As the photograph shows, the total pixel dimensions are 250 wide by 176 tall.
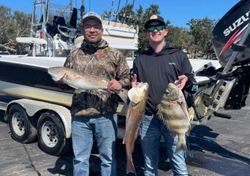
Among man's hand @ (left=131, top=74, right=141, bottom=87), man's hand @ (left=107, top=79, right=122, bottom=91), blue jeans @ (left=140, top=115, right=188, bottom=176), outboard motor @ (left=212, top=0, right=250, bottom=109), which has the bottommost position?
blue jeans @ (left=140, top=115, right=188, bottom=176)

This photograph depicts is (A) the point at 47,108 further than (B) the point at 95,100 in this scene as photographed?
Yes

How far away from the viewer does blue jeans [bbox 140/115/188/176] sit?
3.96m

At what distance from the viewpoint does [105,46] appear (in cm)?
414

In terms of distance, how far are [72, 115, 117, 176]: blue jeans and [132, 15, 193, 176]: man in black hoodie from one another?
34 centimetres

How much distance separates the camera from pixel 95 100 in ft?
13.5

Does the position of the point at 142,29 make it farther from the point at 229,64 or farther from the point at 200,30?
the point at 200,30

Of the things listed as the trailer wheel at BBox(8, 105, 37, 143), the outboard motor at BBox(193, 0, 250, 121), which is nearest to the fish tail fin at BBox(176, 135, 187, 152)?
the outboard motor at BBox(193, 0, 250, 121)

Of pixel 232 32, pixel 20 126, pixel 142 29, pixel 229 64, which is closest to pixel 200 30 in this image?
pixel 142 29

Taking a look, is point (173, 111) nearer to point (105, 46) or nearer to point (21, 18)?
point (105, 46)

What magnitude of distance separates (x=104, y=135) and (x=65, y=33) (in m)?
4.68

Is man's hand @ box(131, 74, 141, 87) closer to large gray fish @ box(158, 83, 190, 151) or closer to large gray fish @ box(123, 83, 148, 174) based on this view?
large gray fish @ box(123, 83, 148, 174)

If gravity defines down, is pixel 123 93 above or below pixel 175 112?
above

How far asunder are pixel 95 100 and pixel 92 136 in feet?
1.23

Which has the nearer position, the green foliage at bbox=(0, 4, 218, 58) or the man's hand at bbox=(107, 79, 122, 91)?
the man's hand at bbox=(107, 79, 122, 91)
